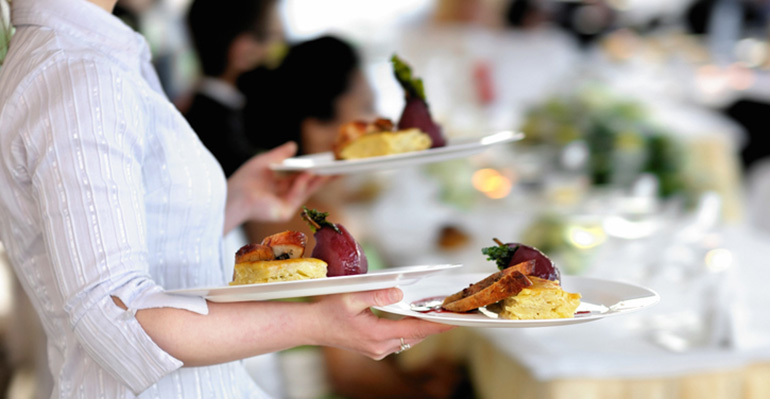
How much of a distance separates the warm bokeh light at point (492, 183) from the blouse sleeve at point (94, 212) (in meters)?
2.06

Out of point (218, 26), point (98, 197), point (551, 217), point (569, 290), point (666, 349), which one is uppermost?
point (218, 26)

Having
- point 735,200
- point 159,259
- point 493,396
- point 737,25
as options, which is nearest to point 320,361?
point 493,396

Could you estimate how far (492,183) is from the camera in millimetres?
2828

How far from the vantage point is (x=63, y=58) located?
2.68 feet

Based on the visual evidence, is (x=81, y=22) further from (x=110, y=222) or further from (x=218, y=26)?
(x=218, y=26)

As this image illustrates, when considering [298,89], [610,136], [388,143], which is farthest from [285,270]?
[610,136]

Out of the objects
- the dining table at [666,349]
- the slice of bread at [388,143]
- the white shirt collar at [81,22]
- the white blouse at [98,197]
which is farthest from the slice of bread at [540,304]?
the dining table at [666,349]

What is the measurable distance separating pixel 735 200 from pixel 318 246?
2.93 metres

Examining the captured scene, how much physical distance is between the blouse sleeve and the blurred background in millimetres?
411

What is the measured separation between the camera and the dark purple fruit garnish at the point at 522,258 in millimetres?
838

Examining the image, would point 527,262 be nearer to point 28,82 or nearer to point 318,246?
point 318,246

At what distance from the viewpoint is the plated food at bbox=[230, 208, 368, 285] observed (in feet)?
2.47

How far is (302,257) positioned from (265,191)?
56 cm

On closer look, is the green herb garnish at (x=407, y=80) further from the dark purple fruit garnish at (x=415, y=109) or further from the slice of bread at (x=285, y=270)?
the slice of bread at (x=285, y=270)
